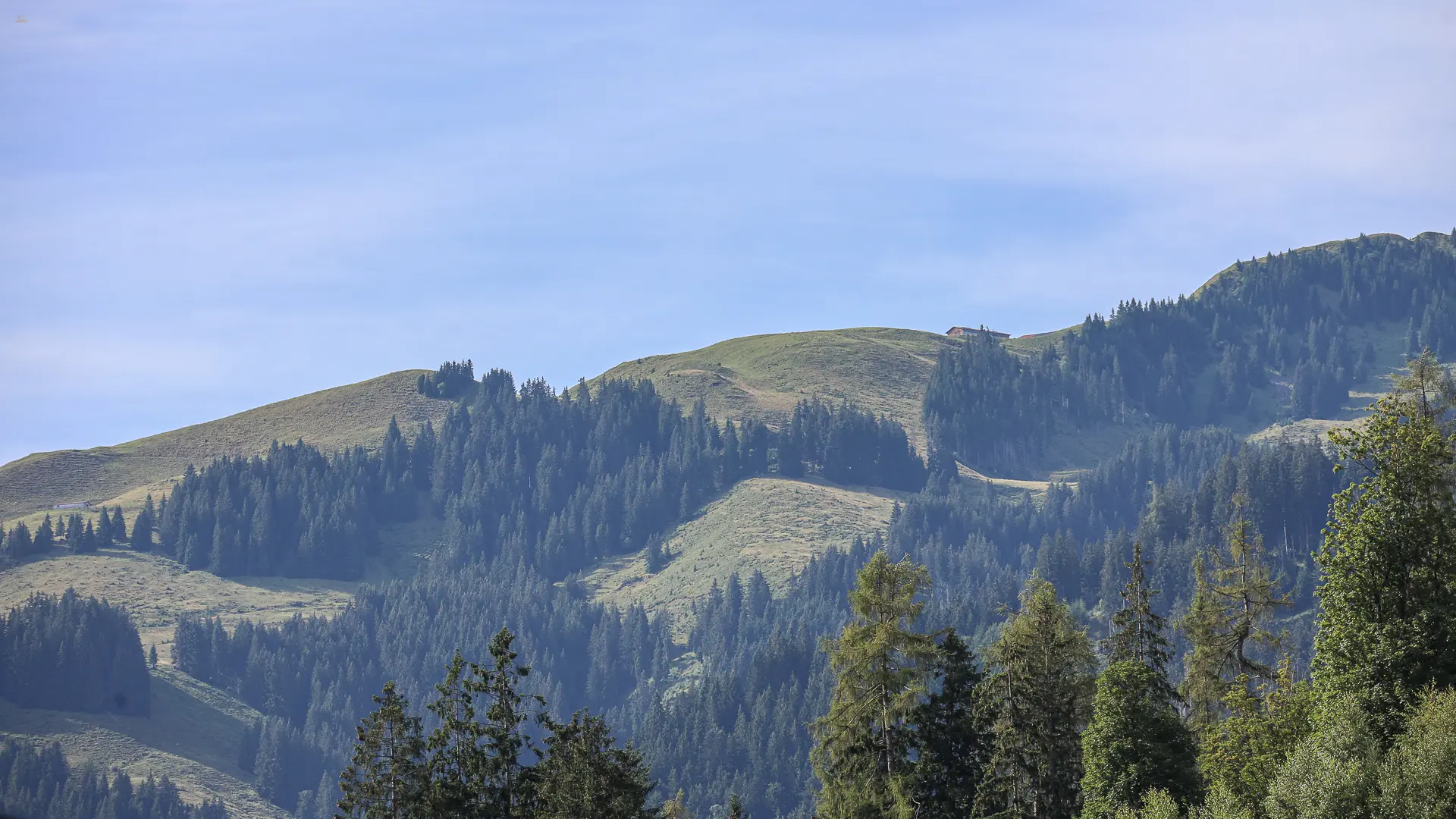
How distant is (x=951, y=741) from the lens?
70.3 meters

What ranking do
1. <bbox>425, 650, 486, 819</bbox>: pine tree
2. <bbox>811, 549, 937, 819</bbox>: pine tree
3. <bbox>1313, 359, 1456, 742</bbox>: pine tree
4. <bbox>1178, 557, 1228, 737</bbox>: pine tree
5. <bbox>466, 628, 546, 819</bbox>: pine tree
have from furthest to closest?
<bbox>1178, 557, 1228, 737</bbox>: pine tree < <bbox>466, 628, 546, 819</bbox>: pine tree < <bbox>811, 549, 937, 819</bbox>: pine tree < <bbox>425, 650, 486, 819</bbox>: pine tree < <bbox>1313, 359, 1456, 742</bbox>: pine tree

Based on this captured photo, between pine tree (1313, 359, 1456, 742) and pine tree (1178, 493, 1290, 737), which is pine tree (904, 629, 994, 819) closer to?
pine tree (1178, 493, 1290, 737)

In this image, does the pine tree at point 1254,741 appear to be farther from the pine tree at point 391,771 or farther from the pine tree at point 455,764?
the pine tree at point 391,771

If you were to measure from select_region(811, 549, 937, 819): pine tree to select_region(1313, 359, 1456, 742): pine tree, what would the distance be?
607 inches

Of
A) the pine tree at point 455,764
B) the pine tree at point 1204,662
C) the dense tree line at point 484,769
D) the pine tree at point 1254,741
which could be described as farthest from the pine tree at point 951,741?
the pine tree at point 455,764

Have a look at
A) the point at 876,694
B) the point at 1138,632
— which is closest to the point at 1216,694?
the point at 1138,632

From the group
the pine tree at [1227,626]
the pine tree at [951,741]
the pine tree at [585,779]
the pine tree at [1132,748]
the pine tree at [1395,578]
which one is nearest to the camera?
the pine tree at [1395,578]

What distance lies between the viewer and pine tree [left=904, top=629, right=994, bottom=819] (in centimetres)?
6881

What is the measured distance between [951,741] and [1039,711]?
4429 mm

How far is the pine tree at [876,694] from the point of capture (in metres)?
66.9

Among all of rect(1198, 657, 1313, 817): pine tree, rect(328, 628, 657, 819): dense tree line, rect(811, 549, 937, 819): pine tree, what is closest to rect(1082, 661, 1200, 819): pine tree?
rect(1198, 657, 1313, 817): pine tree

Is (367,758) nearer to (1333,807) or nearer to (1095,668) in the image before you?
(1095,668)

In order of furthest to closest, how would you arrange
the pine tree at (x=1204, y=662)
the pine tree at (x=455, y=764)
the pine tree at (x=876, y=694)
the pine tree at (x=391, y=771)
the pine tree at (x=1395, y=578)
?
the pine tree at (x=1204, y=662), the pine tree at (x=876, y=694), the pine tree at (x=455, y=764), the pine tree at (x=391, y=771), the pine tree at (x=1395, y=578)

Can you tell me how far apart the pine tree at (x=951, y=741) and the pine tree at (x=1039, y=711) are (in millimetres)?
1387
